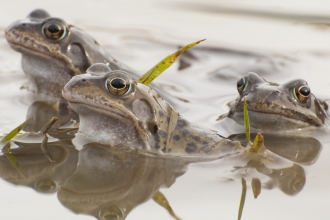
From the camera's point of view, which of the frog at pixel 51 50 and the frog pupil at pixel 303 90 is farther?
the frog at pixel 51 50

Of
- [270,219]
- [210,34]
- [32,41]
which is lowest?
[210,34]

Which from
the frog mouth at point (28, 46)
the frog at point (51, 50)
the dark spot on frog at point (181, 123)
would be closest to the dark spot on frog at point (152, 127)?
the dark spot on frog at point (181, 123)

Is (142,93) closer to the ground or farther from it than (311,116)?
farther from it

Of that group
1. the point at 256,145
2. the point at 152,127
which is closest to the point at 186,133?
the point at 152,127

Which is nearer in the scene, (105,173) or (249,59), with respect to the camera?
(105,173)

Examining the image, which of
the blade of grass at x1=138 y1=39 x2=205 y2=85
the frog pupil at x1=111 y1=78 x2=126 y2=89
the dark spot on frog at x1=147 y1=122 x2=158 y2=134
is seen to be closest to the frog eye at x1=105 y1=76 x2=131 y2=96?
the frog pupil at x1=111 y1=78 x2=126 y2=89

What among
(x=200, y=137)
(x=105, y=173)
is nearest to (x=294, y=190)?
(x=200, y=137)

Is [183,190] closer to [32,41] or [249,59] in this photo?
[32,41]

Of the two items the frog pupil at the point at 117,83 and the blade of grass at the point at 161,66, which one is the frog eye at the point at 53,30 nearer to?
the blade of grass at the point at 161,66
